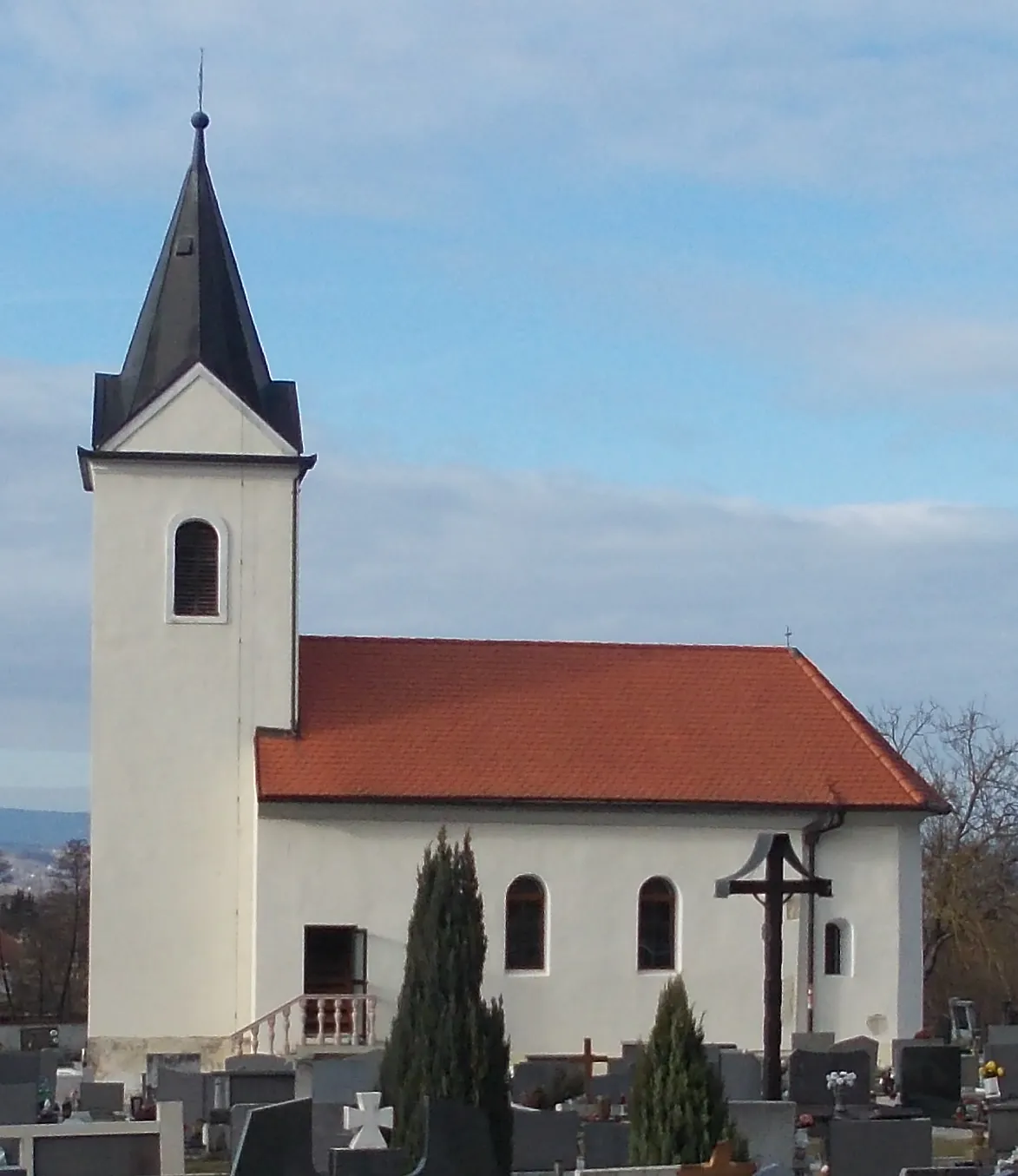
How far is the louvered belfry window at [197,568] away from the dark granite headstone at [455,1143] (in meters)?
17.0

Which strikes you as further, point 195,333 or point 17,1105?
point 195,333

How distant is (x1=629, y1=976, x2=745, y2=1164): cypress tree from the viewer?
1652 cm

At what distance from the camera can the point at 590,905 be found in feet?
105

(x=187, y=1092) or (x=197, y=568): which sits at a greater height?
(x=197, y=568)

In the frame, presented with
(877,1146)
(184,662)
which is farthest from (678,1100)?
(184,662)

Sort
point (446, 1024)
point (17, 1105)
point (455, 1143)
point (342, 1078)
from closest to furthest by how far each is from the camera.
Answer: point (455, 1143) < point (446, 1024) < point (17, 1105) < point (342, 1078)

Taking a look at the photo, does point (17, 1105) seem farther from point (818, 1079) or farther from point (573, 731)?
point (573, 731)

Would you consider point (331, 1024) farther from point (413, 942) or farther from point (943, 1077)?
point (413, 942)

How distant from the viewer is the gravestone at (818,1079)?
79.8 ft

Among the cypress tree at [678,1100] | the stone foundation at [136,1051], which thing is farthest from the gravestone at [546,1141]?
the stone foundation at [136,1051]

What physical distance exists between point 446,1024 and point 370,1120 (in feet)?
3.37

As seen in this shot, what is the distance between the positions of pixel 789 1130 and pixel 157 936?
14.4 meters

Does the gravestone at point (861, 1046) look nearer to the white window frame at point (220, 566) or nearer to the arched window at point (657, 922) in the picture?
the arched window at point (657, 922)

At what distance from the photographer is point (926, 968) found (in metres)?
47.2
